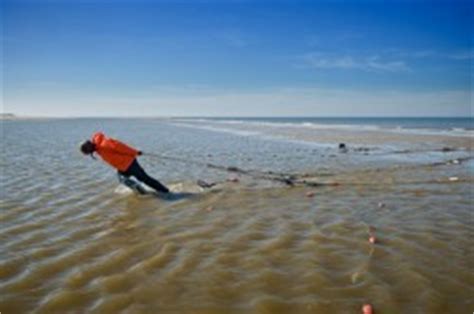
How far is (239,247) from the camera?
313 inches

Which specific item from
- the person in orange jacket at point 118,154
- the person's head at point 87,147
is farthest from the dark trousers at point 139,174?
the person's head at point 87,147

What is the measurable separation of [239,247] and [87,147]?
5.58 meters

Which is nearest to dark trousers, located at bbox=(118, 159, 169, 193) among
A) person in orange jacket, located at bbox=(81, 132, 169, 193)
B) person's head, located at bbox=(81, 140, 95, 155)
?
person in orange jacket, located at bbox=(81, 132, 169, 193)

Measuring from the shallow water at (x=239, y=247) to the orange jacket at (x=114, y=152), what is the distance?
2.80 ft

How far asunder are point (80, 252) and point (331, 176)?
31.7ft

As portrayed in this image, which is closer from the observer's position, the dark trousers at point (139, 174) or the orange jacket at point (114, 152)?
the orange jacket at point (114, 152)

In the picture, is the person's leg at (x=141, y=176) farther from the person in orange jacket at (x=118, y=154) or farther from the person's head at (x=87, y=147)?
the person's head at (x=87, y=147)

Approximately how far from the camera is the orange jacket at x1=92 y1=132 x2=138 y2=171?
12084 millimetres

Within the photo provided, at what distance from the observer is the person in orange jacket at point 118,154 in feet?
39.5

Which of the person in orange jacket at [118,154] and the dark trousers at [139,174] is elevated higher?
the person in orange jacket at [118,154]

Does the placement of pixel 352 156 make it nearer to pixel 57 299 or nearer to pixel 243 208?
pixel 243 208

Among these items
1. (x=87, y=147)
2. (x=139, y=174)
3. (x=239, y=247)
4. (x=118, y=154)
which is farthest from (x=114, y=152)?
(x=239, y=247)

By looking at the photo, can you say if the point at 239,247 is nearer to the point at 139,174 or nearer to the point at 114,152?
the point at 139,174

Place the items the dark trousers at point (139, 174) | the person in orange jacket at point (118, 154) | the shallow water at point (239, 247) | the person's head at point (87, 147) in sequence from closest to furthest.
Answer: the shallow water at point (239, 247), the person's head at point (87, 147), the person in orange jacket at point (118, 154), the dark trousers at point (139, 174)
